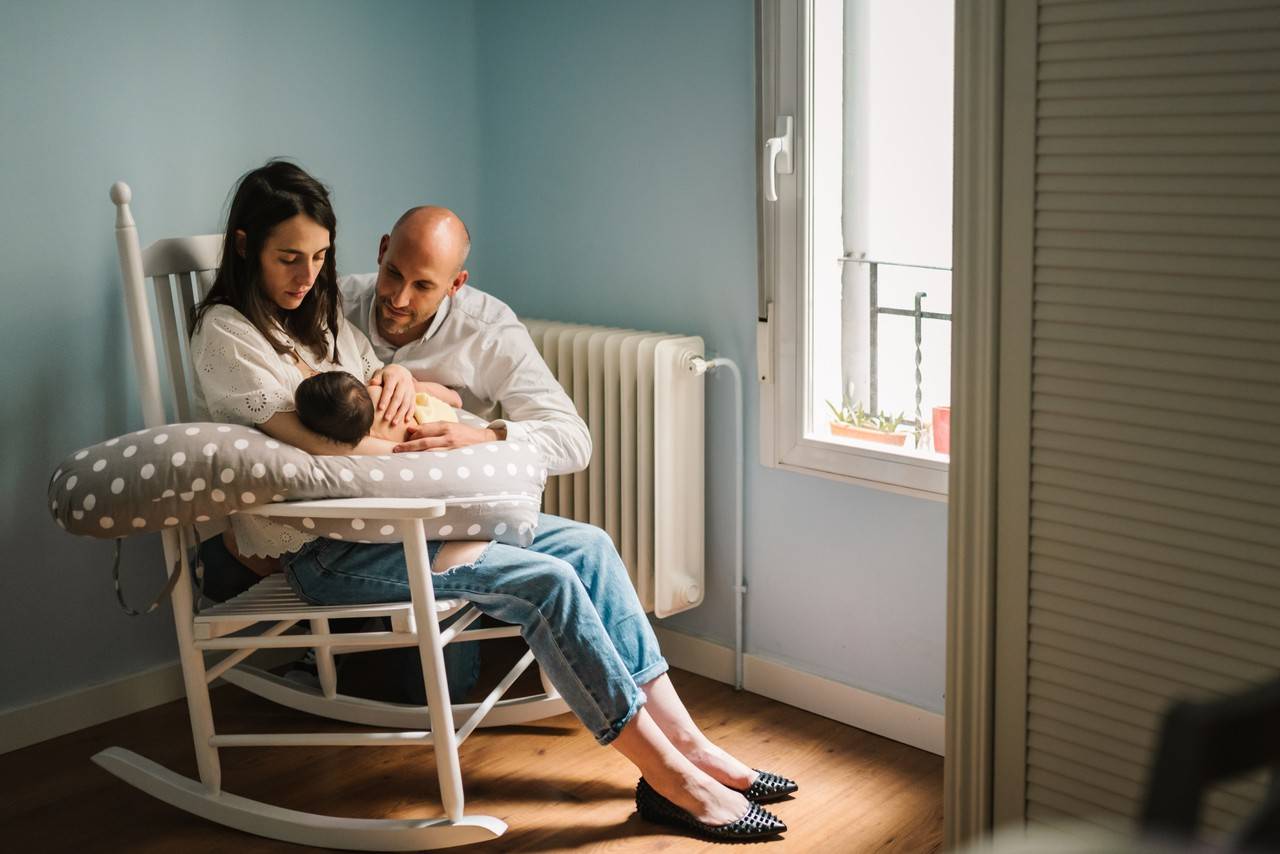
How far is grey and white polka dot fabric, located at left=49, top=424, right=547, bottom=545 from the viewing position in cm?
179

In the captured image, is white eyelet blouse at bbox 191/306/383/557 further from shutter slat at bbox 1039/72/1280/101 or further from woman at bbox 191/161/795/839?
shutter slat at bbox 1039/72/1280/101

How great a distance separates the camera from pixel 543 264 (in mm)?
2891

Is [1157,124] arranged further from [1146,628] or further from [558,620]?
[558,620]

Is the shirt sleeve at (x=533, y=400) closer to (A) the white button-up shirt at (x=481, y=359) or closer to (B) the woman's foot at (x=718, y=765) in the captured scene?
(A) the white button-up shirt at (x=481, y=359)

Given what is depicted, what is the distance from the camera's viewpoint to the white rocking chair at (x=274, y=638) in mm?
1893

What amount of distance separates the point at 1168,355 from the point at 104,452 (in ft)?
4.84

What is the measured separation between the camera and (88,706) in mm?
2432

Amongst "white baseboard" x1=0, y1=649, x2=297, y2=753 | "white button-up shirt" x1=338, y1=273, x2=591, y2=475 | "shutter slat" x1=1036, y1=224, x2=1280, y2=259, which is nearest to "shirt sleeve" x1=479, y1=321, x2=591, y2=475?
"white button-up shirt" x1=338, y1=273, x2=591, y2=475

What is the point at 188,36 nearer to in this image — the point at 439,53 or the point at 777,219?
the point at 439,53

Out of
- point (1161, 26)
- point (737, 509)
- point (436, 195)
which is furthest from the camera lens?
point (436, 195)

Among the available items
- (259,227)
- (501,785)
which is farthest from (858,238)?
(501,785)

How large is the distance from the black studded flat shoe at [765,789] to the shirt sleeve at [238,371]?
1.01 meters

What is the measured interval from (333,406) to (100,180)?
82cm

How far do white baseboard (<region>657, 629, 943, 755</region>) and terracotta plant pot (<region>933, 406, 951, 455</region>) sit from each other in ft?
1.65
